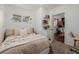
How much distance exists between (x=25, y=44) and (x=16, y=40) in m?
0.13

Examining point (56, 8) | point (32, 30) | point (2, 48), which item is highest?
point (56, 8)

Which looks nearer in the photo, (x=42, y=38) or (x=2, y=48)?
(x=2, y=48)

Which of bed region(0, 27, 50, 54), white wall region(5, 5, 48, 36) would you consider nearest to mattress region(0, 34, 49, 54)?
bed region(0, 27, 50, 54)

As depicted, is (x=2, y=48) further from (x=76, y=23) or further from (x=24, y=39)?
(x=76, y=23)

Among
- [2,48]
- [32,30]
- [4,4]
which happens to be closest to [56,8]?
[32,30]

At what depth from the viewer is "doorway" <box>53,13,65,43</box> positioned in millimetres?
1485

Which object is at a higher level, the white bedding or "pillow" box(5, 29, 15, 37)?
"pillow" box(5, 29, 15, 37)

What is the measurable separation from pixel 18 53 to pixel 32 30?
13.9 inches

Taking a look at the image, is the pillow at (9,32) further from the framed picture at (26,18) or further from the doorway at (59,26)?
the doorway at (59,26)

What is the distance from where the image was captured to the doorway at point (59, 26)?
4.87ft

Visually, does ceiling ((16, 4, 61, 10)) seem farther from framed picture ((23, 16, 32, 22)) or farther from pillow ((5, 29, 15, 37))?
pillow ((5, 29, 15, 37))

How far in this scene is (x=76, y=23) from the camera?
57.2 inches

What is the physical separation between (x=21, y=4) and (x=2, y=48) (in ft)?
2.04
